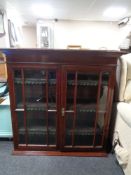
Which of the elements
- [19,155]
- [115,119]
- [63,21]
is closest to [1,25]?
[63,21]

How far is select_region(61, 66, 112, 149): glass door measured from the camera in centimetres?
168

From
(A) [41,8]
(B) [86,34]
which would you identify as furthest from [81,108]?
(B) [86,34]

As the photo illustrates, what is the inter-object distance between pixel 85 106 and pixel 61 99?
0.31m

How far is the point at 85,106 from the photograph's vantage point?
1806 millimetres

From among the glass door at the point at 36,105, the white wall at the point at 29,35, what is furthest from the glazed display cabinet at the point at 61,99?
the white wall at the point at 29,35

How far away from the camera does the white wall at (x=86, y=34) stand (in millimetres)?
5746

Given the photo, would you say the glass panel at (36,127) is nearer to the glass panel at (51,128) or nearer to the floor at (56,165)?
the glass panel at (51,128)

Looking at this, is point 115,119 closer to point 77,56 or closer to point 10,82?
point 77,56

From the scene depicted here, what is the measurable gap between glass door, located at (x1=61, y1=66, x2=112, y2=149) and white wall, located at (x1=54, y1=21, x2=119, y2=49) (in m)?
4.41

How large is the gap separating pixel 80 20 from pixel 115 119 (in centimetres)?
479

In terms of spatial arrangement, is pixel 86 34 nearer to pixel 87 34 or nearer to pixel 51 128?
pixel 87 34

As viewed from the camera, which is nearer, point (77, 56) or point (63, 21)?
point (77, 56)

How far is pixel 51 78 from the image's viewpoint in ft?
5.62

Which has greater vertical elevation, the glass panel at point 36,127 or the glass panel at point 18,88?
the glass panel at point 18,88
